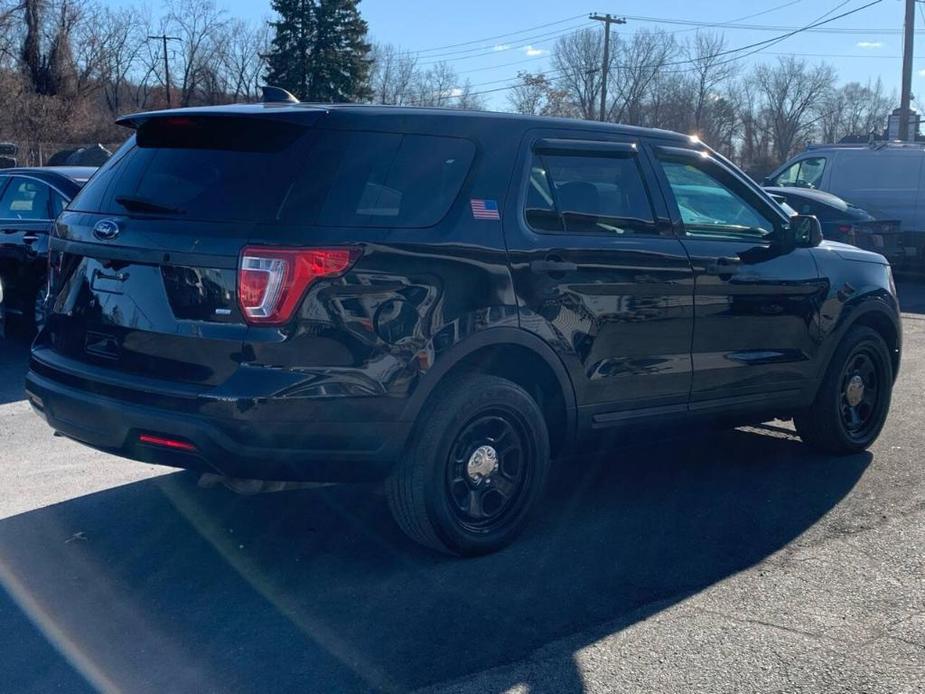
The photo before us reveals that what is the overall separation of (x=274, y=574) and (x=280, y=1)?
49070mm

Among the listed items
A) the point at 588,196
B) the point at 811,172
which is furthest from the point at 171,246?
the point at 811,172

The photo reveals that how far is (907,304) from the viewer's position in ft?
50.7

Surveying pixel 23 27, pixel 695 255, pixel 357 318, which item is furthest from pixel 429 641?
pixel 23 27

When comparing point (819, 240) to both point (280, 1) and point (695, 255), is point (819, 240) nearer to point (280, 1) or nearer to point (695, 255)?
point (695, 255)

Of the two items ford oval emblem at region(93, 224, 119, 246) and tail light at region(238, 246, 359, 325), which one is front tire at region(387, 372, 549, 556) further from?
ford oval emblem at region(93, 224, 119, 246)

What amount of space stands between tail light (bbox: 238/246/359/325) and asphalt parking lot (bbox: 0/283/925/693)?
1174mm

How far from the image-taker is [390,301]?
14.4 ft

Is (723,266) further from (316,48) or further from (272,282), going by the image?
(316,48)

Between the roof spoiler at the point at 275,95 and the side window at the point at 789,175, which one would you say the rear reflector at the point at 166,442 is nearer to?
the roof spoiler at the point at 275,95

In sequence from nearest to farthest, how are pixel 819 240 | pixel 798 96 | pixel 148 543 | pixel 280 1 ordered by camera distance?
1. pixel 148 543
2. pixel 819 240
3. pixel 280 1
4. pixel 798 96

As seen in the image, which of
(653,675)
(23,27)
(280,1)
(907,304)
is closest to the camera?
(653,675)

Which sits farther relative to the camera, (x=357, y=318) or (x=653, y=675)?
(x=357, y=318)

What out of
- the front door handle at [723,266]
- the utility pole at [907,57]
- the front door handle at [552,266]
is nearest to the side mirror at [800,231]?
the front door handle at [723,266]

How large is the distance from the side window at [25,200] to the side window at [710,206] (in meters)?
6.03
